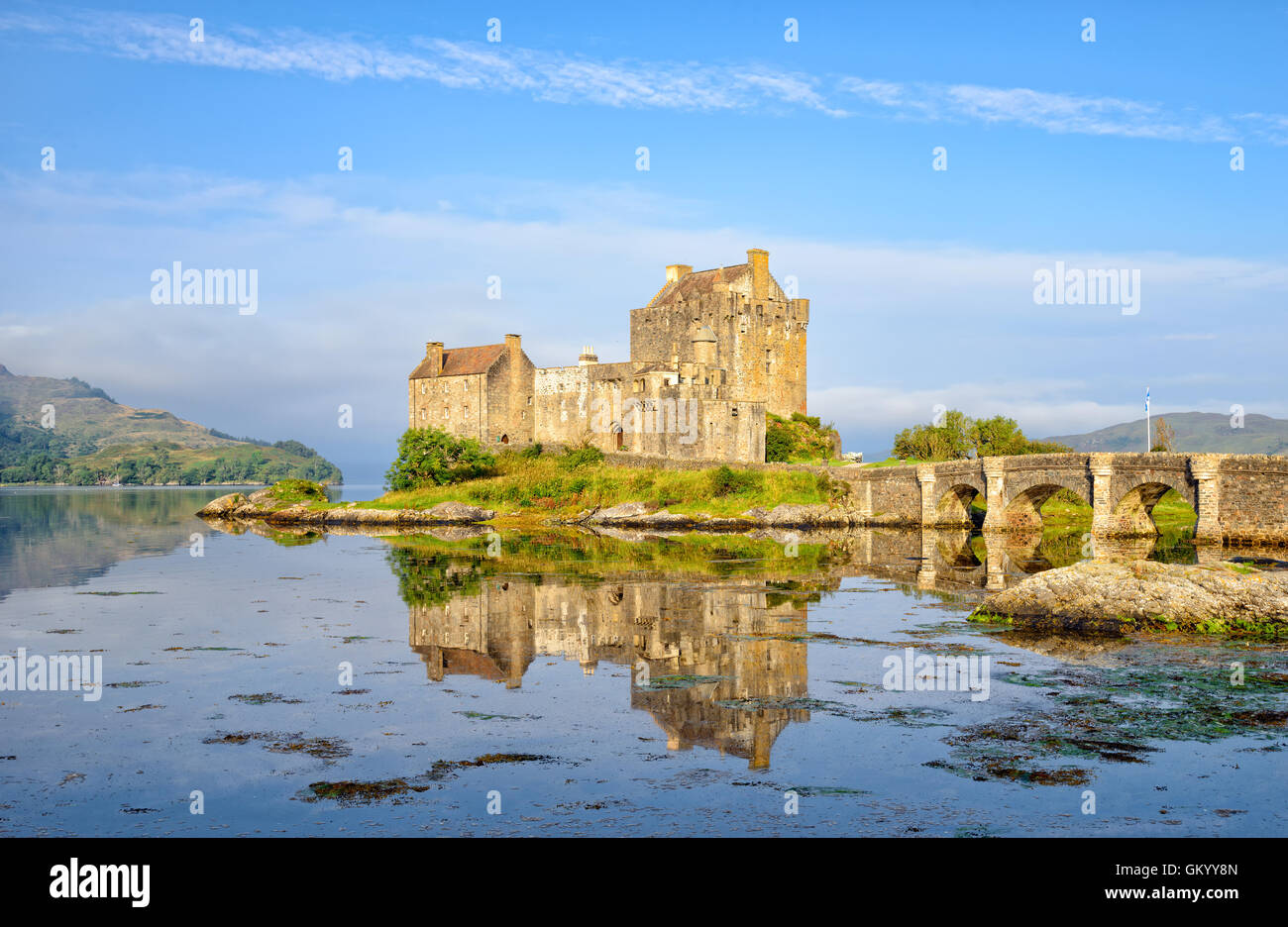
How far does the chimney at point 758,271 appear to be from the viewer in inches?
2603

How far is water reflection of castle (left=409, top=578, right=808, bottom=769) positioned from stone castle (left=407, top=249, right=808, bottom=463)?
110 ft

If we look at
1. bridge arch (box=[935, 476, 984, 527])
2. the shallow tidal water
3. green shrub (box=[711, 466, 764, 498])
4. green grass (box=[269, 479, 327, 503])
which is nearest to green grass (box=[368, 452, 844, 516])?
green shrub (box=[711, 466, 764, 498])

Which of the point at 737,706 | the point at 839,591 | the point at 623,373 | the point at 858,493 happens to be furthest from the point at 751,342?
the point at 737,706

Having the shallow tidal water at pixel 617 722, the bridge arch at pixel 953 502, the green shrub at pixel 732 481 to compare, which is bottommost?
the shallow tidal water at pixel 617 722

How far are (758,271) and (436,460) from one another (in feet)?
80.4

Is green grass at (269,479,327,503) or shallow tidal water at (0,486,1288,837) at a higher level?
green grass at (269,479,327,503)

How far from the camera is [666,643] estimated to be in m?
17.9

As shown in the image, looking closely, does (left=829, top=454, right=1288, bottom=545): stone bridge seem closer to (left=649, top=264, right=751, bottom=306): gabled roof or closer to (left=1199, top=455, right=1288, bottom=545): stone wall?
(left=1199, top=455, right=1288, bottom=545): stone wall

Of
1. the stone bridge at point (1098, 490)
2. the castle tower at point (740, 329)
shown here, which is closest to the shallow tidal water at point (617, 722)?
the stone bridge at point (1098, 490)

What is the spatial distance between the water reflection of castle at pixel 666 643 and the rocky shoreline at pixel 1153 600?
15.5ft

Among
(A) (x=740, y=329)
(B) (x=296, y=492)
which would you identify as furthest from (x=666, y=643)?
(B) (x=296, y=492)

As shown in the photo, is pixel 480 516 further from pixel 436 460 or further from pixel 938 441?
pixel 938 441

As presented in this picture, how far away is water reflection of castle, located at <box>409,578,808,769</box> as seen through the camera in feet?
41.4

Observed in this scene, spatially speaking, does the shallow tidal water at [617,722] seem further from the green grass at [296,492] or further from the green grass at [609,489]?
the green grass at [296,492]
